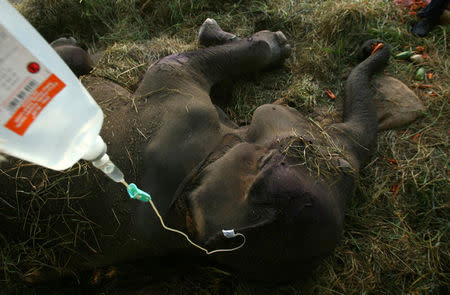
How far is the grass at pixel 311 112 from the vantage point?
1629 millimetres

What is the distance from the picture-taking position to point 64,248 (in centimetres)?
154

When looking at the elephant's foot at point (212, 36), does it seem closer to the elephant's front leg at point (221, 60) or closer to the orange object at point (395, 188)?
the elephant's front leg at point (221, 60)

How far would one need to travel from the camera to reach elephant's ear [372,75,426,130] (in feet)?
6.82

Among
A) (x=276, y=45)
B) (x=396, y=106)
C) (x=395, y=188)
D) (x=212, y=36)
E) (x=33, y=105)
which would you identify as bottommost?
(x=395, y=188)

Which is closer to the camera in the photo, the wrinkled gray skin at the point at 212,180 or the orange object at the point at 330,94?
the wrinkled gray skin at the point at 212,180

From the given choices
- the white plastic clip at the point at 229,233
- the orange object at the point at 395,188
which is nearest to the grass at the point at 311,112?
the orange object at the point at 395,188

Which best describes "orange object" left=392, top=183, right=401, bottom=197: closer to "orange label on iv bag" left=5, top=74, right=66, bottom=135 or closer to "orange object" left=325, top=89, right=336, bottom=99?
"orange object" left=325, top=89, right=336, bottom=99

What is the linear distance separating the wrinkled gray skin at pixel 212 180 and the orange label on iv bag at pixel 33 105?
668 mm

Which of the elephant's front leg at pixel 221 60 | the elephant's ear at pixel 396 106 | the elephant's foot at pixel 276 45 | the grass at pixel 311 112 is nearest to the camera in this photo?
the grass at pixel 311 112

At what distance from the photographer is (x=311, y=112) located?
2.07 metres

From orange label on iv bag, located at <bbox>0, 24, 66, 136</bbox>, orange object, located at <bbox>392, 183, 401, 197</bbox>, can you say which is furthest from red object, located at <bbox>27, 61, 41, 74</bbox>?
orange object, located at <bbox>392, 183, 401, 197</bbox>

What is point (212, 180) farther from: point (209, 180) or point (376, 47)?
point (376, 47)

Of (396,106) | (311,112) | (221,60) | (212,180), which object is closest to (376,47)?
(396,106)

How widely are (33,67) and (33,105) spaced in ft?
0.30
